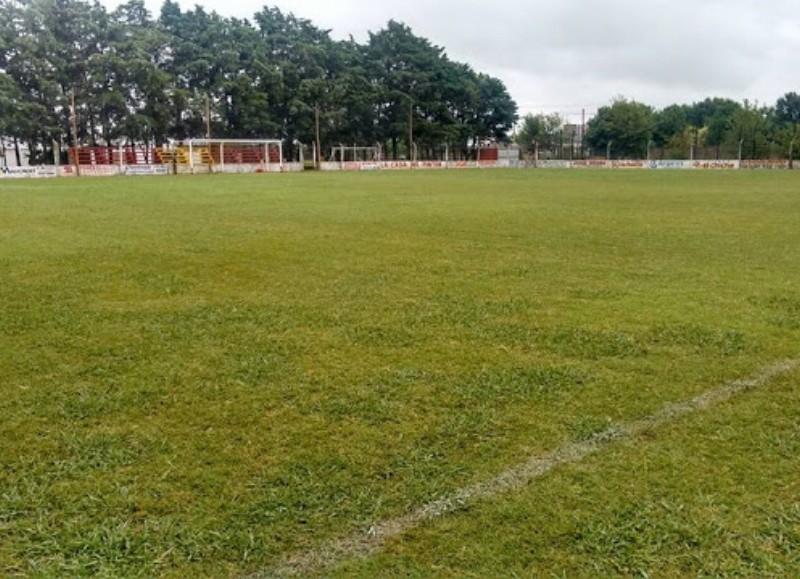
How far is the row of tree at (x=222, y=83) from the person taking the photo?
5006 cm

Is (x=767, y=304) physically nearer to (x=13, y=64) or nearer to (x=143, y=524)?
(x=143, y=524)

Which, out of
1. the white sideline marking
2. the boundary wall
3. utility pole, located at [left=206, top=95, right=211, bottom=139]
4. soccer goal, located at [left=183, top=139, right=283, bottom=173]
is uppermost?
utility pole, located at [left=206, top=95, right=211, bottom=139]

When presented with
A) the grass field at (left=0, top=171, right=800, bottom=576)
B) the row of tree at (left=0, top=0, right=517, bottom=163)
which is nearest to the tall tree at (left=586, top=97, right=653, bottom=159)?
the row of tree at (left=0, top=0, right=517, bottom=163)

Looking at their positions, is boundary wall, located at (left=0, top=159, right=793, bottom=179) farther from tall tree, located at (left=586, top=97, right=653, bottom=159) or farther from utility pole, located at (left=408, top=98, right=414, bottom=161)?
tall tree, located at (left=586, top=97, right=653, bottom=159)

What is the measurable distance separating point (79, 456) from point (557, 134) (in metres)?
80.9

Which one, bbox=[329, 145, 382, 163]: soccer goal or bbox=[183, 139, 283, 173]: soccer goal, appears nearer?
bbox=[183, 139, 283, 173]: soccer goal

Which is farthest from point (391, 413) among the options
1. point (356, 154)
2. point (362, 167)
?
point (356, 154)

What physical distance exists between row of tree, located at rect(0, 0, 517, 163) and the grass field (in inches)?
1868

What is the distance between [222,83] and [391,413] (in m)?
57.5

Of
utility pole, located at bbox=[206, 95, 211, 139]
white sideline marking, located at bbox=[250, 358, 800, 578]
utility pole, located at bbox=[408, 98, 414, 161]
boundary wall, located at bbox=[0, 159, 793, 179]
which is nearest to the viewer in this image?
white sideline marking, located at bbox=[250, 358, 800, 578]

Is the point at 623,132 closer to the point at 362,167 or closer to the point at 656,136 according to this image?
the point at 656,136

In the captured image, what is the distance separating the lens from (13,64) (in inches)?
1941

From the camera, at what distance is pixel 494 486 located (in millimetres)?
2926

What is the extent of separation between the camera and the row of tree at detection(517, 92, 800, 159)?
64.5 meters
